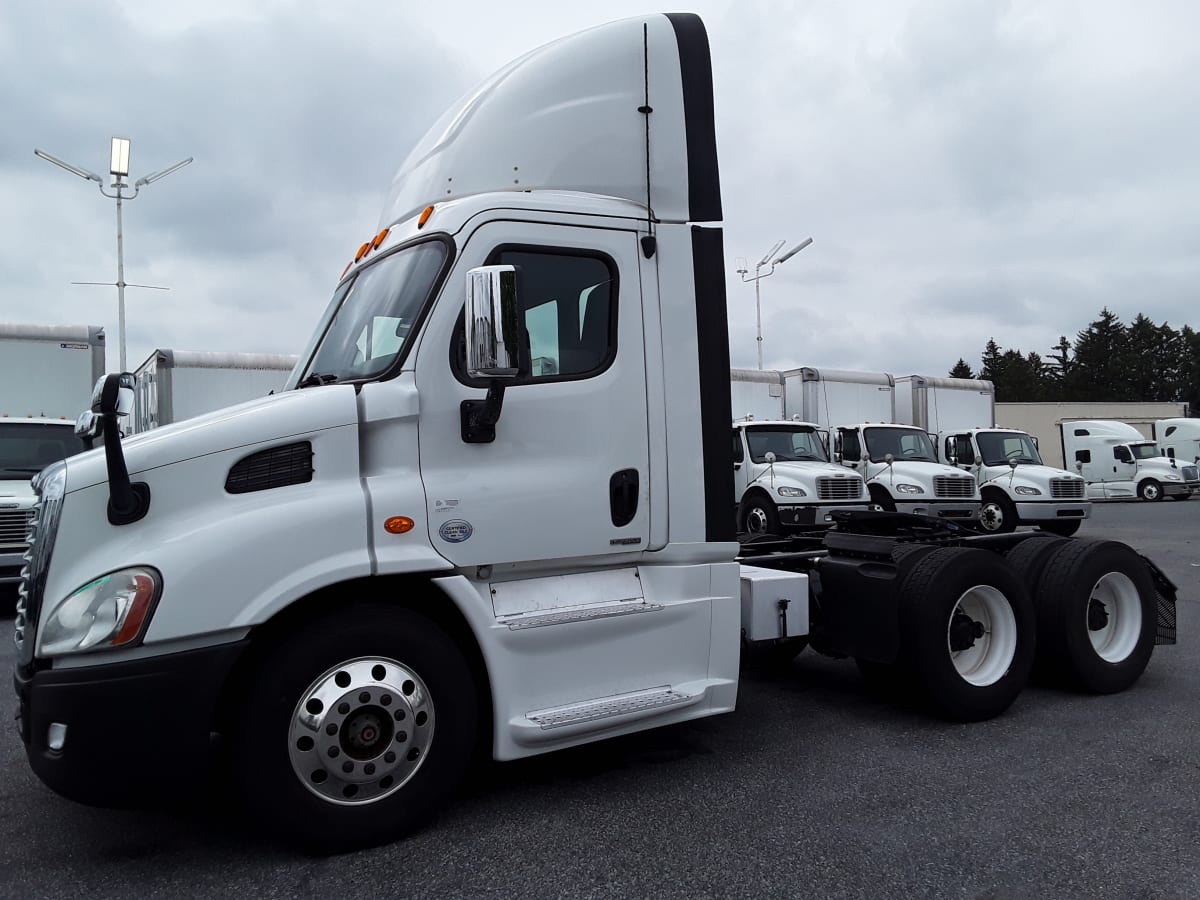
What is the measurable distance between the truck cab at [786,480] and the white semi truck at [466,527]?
9.05 metres

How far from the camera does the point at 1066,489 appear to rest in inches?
671

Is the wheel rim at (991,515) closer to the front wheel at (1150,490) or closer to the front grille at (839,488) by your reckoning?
the front grille at (839,488)

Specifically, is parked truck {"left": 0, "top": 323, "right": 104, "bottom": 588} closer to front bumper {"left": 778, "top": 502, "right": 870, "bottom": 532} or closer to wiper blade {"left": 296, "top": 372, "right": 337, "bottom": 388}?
wiper blade {"left": 296, "top": 372, "right": 337, "bottom": 388}

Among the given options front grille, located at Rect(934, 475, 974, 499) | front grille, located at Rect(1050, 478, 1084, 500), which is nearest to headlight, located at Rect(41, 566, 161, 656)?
front grille, located at Rect(934, 475, 974, 499)

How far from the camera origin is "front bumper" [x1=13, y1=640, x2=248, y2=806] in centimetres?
309

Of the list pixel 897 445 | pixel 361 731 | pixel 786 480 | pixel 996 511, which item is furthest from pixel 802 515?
pixel 361 731

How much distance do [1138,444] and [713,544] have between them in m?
30.8

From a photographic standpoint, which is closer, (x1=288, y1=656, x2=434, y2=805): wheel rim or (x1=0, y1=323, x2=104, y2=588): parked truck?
(x1=288, y1=656, x2=434, y2=805): wheel rim

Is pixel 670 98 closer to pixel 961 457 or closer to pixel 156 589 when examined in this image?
pixel 156 589

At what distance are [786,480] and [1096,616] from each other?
8794 mm

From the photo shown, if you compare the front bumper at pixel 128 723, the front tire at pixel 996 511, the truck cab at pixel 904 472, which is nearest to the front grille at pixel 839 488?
the truck cab at pixel 904 472

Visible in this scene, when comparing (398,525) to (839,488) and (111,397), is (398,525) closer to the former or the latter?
(111,397)

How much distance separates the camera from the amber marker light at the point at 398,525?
3527 mm

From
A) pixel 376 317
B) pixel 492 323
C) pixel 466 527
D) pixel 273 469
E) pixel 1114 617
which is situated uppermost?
pixel 376 317
